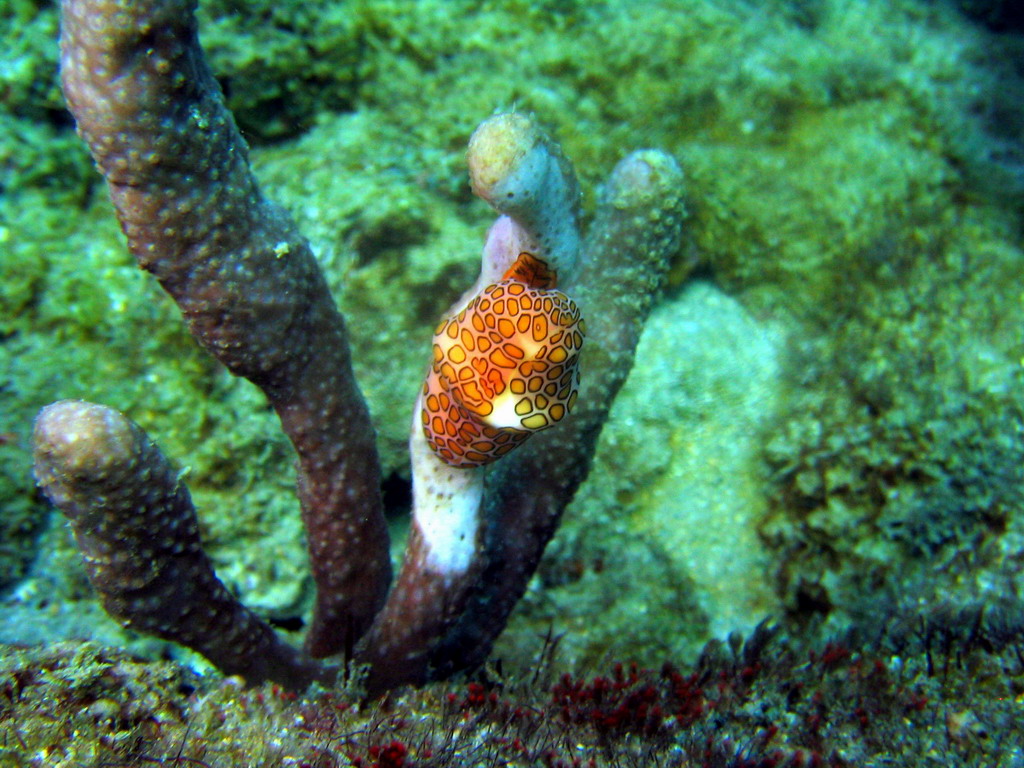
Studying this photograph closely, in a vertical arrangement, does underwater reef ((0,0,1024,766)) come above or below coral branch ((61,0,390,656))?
below

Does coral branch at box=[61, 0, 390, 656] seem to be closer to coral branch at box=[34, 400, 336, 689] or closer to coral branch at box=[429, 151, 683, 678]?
coral branch at box=[34, 400, 336, 689]

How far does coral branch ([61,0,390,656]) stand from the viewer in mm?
1459

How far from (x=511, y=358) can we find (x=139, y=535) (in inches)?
47.5

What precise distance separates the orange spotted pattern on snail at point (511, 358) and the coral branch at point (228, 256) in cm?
56

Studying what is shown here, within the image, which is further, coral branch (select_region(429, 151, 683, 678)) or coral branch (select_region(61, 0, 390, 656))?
coral branch (select_region(429, 151, 683, 678))

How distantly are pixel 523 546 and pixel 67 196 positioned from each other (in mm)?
3278

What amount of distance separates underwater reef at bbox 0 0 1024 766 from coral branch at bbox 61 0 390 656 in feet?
1.86

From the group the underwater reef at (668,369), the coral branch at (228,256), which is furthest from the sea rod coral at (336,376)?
the underwater reef at (668,369)

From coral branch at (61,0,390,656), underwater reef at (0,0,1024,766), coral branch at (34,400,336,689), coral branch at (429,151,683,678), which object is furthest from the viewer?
underwater reef at (0,0,1024,766)

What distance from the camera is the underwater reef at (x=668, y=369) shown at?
2580 millimetres

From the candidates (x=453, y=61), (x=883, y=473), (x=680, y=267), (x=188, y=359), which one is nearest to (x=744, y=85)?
(x=680, y=267)

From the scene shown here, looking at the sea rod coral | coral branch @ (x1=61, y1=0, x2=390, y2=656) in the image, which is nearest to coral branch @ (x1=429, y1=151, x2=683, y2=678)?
the sea rod coral

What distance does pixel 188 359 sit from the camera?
11.1 feet

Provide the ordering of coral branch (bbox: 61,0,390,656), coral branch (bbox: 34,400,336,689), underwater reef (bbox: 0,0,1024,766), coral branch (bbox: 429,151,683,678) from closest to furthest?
coral branch (bbox: 61,0,390,656)
coral branch (bbox: 34,400,336,689)
coral branch (bbox: 429,151,683,678)
underwater reef (bbox: 0,0,1024,766)
